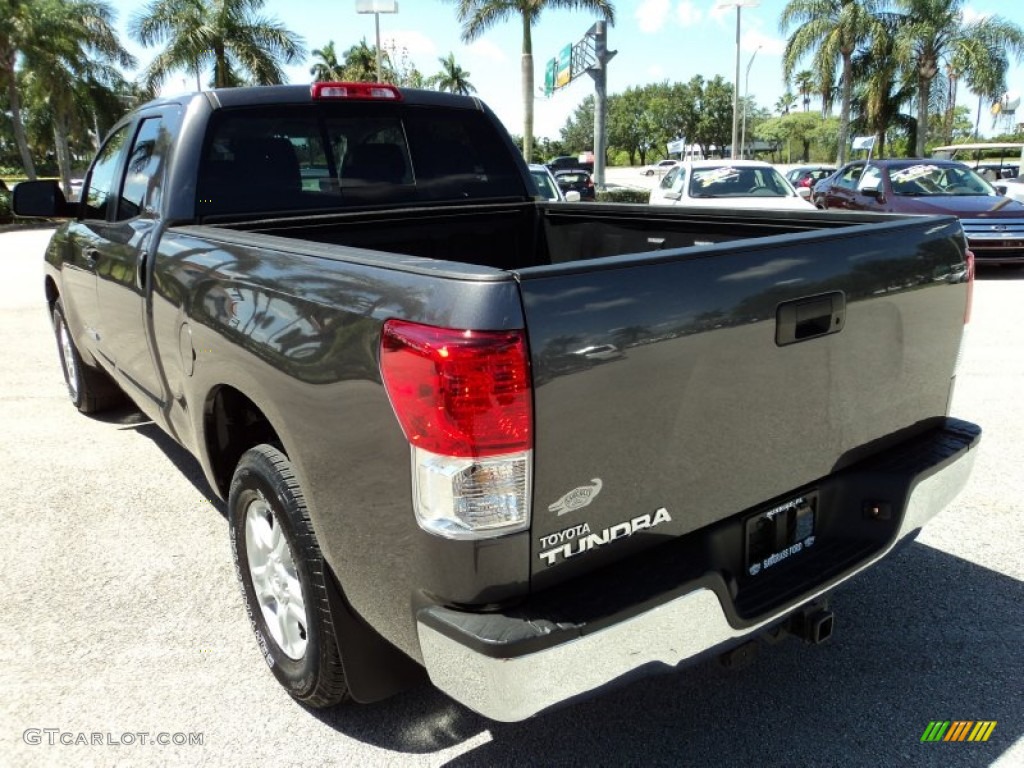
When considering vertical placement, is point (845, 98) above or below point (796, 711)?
above

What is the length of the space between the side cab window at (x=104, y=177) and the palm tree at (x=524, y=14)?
78.9 feet

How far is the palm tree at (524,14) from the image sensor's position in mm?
25875

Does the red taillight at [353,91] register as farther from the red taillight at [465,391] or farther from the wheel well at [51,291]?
the wheel well at [51,291]

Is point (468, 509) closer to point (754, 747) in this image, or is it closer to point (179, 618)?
point (754, 747)

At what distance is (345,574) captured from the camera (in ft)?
7.02

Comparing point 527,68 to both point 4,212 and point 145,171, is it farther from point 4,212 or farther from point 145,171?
point 145,171

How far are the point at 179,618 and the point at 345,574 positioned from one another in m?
1.48

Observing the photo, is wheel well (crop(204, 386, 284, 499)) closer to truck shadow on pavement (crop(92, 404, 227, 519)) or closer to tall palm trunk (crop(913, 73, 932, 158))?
truck shadow on pavement (crop(92, 404, 227, 519))

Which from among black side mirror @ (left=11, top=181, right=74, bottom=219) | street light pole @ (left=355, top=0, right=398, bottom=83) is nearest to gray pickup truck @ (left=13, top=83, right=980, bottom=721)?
black side mirror @ (left=11, top=181, right=74, bottom=219)

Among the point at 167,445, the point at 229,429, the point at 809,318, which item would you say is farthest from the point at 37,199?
the point at 809,318

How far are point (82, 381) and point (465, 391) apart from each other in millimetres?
4878

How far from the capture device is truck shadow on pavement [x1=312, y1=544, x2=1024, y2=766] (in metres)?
2.44

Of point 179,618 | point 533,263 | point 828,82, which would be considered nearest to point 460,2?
point 828,82

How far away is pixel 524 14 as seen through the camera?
86.4ft
